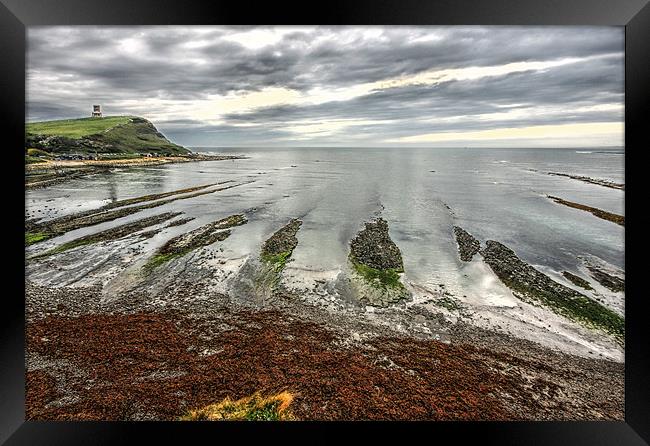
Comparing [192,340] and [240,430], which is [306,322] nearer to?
[192,340]

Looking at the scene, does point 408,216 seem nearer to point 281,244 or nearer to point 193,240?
point 281,244

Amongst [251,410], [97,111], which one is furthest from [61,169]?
[97,111]

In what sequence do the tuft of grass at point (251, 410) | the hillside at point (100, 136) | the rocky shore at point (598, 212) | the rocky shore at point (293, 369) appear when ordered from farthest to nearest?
the hillside at point (100, 136) < the rocky shore at point (598, 212) < the rocky shore at point (293, 369) < the tuft of grass at point (251, 410)

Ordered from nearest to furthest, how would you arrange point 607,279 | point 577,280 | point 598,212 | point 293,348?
point 293,348, point 577,280, point 607,279, point 598,212

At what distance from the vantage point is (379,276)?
10.2 metres

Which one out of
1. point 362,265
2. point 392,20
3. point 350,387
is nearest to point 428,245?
point 362,265

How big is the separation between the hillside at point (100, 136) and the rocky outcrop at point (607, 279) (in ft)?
185

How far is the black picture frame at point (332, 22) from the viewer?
2.16 m

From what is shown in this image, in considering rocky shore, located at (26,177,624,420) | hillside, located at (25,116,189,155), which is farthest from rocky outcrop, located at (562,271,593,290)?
hillside, located at (25,116,189,155)

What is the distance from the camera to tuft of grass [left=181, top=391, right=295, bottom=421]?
4.34 metres

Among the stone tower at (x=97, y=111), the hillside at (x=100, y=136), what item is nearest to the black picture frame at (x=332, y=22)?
the hillside at (x=100, y=136)

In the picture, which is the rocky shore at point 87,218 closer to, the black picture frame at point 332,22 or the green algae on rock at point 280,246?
the green algae on rock at point 280,246

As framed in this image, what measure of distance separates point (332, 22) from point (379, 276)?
8547mm

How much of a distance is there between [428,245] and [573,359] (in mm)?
7759
